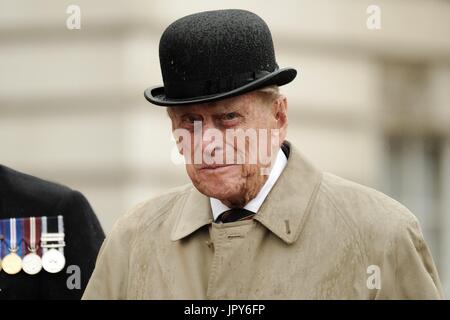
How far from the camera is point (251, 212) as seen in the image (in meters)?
3.67

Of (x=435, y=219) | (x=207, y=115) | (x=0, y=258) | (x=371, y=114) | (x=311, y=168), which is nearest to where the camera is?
(x=207, y=115)

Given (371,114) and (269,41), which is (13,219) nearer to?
(269,41)

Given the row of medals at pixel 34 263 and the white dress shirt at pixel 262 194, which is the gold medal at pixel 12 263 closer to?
the row of medals at pixel 34 263

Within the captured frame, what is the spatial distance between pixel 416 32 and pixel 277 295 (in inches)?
220

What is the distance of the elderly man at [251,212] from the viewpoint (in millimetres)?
3518

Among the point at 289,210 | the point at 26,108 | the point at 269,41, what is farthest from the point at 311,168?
the point at 26,108

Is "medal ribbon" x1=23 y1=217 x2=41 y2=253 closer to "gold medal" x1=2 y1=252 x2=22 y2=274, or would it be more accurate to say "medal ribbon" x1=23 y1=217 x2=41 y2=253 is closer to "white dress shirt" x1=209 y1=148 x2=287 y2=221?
"gold medal" x1=2 y1=252 x2=22 y2=274

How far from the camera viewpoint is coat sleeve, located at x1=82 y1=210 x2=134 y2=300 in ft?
12.4

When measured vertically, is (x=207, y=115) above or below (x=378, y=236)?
above

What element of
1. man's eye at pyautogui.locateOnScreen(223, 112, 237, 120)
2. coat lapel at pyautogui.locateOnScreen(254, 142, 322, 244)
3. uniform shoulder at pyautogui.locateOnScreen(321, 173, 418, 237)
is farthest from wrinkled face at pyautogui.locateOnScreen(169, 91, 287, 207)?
uniform shoulder at pyautogui.locateOnScreen(321, 173, 418, 237)

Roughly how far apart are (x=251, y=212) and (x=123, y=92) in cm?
415

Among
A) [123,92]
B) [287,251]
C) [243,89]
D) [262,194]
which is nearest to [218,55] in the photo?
[243,89]

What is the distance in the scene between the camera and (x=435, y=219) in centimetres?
955

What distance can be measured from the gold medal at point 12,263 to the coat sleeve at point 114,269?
2.65 ft
